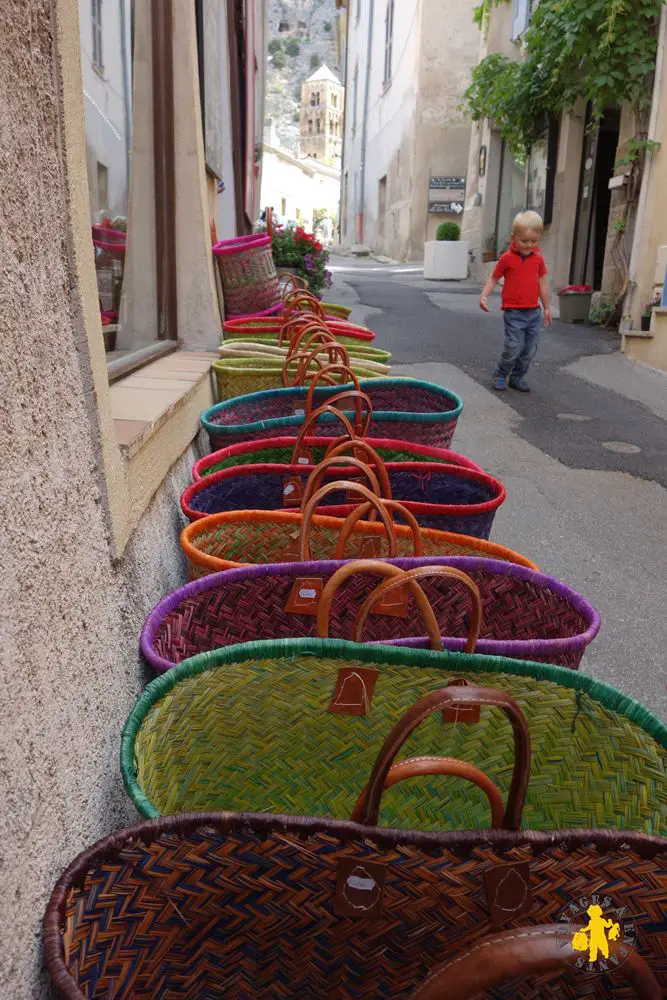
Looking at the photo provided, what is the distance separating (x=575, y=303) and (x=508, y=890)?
8.57 meters

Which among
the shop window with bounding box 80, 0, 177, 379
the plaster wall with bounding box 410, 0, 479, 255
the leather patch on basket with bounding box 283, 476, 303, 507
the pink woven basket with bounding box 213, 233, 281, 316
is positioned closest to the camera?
the leather patch on basket with bounding box 283, 476, 303, 507

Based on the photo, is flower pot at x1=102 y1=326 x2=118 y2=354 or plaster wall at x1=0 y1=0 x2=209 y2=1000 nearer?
plaster wall at x1=0 y1=0 x2=209 y2=1000

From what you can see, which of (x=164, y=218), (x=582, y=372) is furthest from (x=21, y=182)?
(x=582, y=372)

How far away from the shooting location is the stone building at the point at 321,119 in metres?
60.4

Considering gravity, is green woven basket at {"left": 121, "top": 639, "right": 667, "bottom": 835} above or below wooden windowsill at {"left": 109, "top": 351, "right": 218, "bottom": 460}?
below

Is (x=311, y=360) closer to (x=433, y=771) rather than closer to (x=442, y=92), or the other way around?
(x=433, y=771)

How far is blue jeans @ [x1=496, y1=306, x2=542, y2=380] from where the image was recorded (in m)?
5.61

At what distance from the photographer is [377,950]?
0.97 metres

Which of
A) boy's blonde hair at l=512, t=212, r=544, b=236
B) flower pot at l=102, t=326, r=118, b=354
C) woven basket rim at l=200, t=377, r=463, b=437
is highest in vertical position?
boy's blonde hair at l=512, t=212, r=544, b=236

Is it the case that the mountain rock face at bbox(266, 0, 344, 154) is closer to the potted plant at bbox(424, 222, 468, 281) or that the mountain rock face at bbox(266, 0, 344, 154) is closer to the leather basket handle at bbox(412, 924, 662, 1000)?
the potted plant at bbox(424, 222, 468, 281)

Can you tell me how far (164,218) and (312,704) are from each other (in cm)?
230

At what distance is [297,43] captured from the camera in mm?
74562

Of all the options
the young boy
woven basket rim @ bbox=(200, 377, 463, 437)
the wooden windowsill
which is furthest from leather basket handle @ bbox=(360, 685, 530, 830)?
the young boy

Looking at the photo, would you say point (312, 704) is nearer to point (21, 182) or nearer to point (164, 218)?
point (21, 182)
